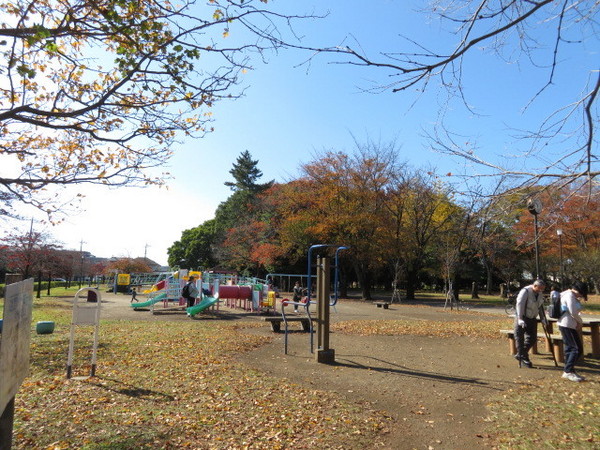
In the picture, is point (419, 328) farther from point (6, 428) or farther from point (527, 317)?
point (6, 428)

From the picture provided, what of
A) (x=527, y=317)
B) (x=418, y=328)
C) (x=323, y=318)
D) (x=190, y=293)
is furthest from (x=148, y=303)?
(x=527, y=317)

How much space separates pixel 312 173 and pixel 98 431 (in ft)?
85.7

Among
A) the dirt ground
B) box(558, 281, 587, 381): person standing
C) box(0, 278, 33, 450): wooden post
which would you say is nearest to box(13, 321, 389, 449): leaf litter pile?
the dirt ground

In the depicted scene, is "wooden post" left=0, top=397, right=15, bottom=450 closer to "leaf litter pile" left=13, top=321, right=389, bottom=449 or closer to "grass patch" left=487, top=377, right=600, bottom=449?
"leaf litter pile" left=13, top=321, right=389, bottom=449

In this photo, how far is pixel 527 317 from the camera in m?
7.23

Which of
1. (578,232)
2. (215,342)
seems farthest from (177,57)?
(578,232)

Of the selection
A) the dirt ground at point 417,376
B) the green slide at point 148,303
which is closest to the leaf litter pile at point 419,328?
the dirt ground at point 417,376

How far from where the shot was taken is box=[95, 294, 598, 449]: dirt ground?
4387 millimetres

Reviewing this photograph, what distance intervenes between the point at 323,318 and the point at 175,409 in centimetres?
339

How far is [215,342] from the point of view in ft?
31.3

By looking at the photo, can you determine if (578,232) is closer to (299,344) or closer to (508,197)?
(299,344)

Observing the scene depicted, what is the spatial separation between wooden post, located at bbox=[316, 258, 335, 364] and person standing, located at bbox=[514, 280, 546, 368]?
3.29 meters

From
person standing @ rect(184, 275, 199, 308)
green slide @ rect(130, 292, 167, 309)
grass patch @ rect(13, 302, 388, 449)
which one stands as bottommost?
grass patch @ rect(13, 302, 388, 449)

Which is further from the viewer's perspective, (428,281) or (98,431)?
(428,281)
